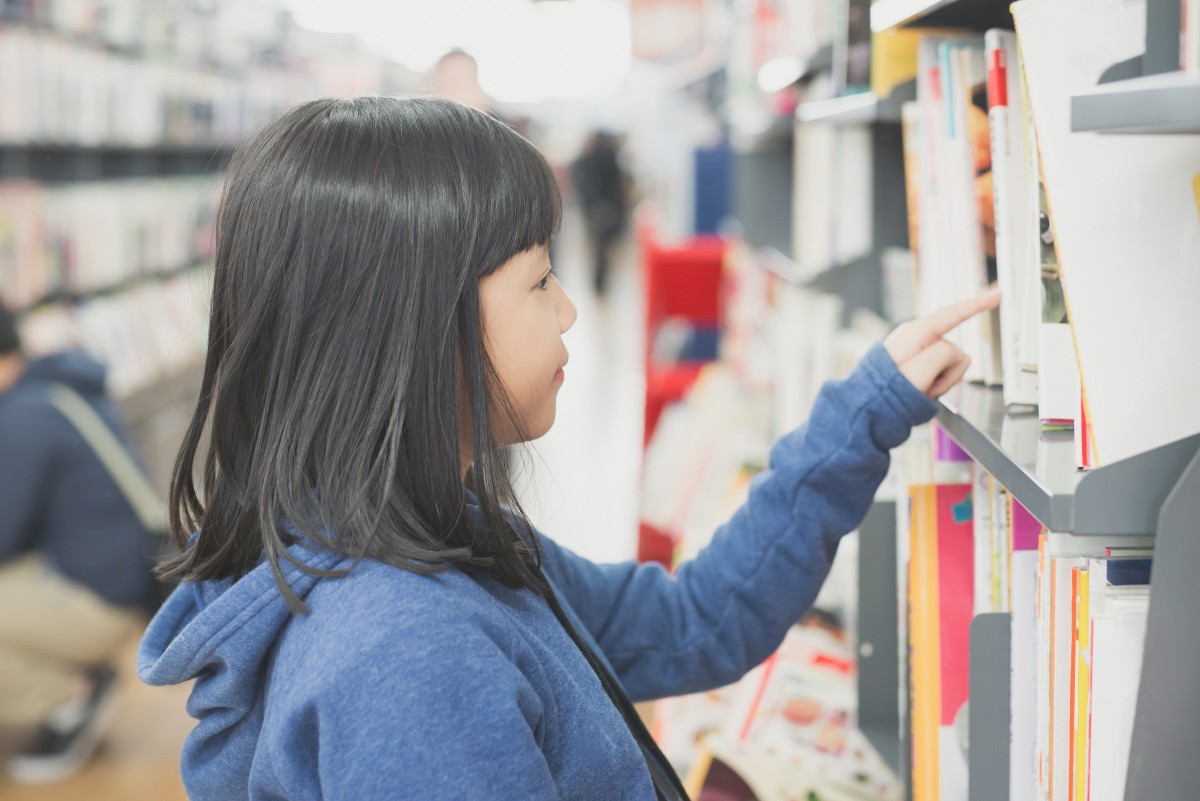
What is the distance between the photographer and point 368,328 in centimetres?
92

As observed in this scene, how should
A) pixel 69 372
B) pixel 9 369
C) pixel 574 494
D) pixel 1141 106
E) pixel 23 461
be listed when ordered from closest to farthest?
pixel 1141 106
pixel 23 461
pixel 9 369
pixel 69 372
pixel 574 494

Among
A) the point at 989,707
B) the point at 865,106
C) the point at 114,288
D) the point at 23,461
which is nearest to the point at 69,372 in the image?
the point at 23,461

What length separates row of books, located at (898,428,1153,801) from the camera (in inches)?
29.8

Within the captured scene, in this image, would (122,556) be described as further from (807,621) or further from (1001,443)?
(1001,443)

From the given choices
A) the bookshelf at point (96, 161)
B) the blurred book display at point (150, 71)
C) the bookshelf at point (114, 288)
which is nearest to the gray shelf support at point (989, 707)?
the blurred book display at point (150, 71)

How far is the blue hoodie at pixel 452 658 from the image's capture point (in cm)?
80

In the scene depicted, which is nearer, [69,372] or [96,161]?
[69,372]

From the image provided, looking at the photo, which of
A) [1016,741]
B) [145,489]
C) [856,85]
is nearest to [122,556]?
[145,489]

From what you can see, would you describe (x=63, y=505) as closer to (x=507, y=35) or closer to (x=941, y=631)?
(x=941, y=631)

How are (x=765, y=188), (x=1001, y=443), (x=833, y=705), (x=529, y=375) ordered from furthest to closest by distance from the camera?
(x=765, y=188)
(x=833, y=705)
(x=529, y=375)
(x=1001, y=443)

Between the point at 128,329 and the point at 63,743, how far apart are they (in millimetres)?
2226

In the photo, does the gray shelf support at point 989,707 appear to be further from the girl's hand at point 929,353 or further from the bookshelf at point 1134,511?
the girl's hand at point 929,353

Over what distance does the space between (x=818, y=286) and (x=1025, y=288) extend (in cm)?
108

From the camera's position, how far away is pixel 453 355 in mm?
937
